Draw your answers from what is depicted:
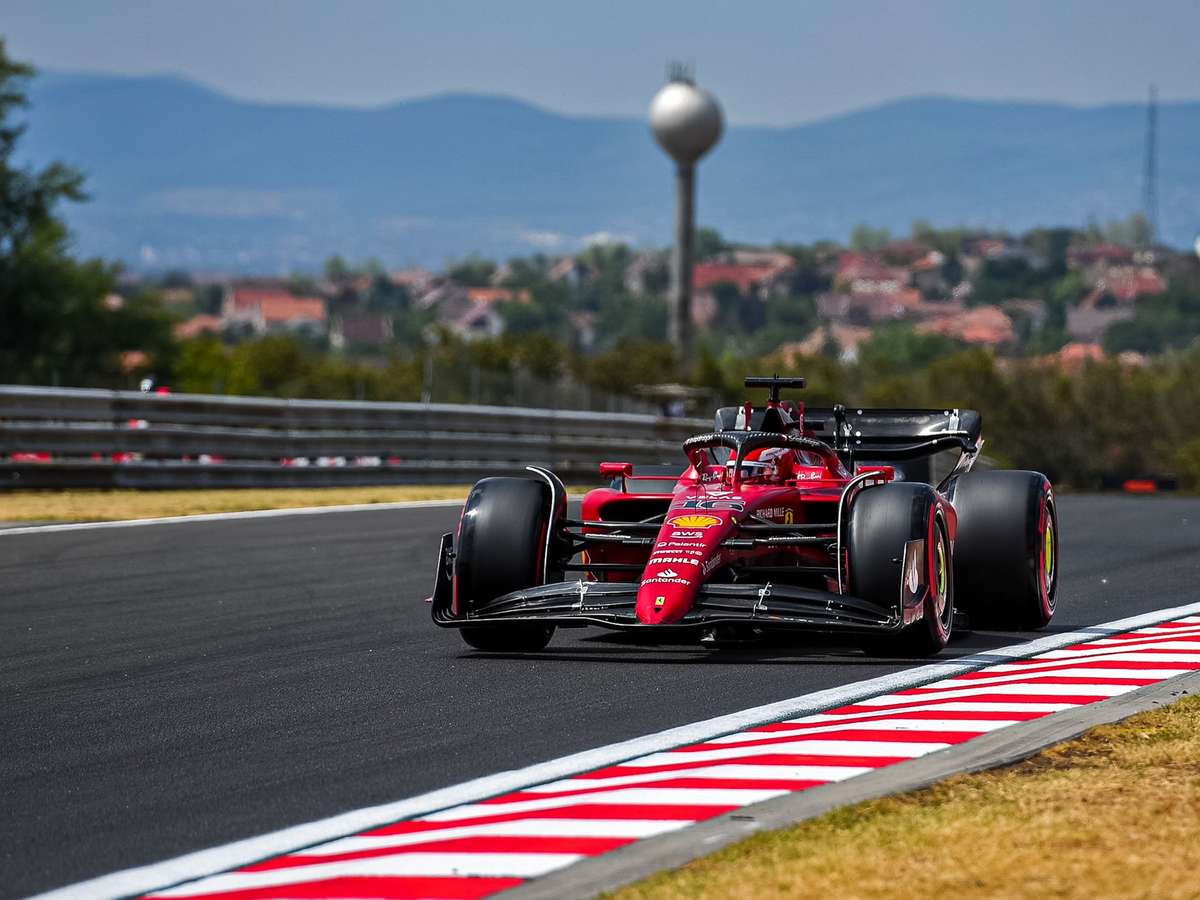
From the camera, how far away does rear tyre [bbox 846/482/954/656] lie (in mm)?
8984

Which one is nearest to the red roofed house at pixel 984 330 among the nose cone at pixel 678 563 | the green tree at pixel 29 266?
the green tree at pixel 29 266

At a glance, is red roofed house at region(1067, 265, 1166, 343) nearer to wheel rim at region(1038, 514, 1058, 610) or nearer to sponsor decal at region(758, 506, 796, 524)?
wheel rim at region(1038, 514, 1058, 610)

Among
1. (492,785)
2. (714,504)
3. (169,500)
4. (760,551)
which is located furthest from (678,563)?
(169,500)

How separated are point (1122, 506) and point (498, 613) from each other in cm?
1336

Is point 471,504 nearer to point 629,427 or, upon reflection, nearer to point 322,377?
point 629,427

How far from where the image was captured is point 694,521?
9.20m

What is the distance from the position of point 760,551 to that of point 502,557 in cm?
120

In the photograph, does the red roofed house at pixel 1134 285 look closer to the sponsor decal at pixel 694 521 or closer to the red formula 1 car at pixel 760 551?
the red formula 1 car at pixel 760 551

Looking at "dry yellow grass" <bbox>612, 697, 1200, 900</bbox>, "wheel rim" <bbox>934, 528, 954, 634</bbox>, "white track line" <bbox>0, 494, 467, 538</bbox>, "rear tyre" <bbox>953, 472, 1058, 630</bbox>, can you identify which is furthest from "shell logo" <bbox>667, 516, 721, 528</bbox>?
"white track line" <bbox>0, 494, 467, 538</bbox>

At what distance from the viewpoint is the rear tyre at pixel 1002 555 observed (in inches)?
405

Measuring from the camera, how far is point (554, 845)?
5363 mm

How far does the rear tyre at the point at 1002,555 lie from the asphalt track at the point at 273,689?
18 cm

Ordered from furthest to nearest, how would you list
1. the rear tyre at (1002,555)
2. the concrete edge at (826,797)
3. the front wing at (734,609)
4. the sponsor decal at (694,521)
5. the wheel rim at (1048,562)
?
the wheel rim at (1048,562) < the rear tyre at (1002,555) < the sponsor decal at (694,521) < the front wing at (734,609) < the concrete edge at (826,797)

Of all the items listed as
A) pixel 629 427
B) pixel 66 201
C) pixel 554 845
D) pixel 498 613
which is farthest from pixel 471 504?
pixel 66 201
